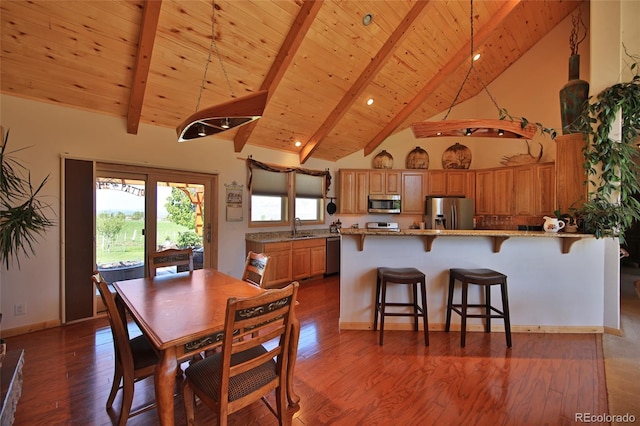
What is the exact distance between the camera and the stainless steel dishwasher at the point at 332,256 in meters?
5.50

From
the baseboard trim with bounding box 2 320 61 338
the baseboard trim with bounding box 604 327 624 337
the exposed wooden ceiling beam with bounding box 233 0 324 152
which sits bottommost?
the baseboard trim with bounding box 604 327 624 337

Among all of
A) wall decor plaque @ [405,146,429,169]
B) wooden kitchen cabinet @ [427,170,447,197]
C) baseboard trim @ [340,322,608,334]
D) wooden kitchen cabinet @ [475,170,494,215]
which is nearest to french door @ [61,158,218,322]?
baseboard trim @ [340,322,608,334]

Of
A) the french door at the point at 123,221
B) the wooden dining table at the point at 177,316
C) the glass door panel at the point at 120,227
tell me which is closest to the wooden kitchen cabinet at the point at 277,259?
the french door at the point at 123,221

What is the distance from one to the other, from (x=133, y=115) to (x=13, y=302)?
239cm

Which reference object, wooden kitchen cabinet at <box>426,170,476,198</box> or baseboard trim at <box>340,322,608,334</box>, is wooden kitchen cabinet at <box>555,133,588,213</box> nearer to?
baseboard trim at <box>340,322,608,334</box>

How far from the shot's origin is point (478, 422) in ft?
5.76

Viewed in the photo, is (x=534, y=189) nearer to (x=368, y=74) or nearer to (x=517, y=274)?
(x=517, y=274)

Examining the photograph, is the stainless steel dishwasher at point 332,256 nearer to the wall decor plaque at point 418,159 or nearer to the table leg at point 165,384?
the wall decor plaque at point 418,159

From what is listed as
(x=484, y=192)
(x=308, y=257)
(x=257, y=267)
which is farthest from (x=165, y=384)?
(x=484, y=192)

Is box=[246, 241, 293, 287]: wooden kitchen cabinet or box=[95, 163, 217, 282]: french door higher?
box=[95, 163, 217, 282]: french door

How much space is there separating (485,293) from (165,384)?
3064 mm

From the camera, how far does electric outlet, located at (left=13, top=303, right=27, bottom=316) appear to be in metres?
2.91

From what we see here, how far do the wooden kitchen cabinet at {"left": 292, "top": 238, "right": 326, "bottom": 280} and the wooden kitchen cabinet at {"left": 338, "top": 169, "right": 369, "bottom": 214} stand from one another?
3.39 ft

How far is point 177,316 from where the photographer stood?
158 centimetres
